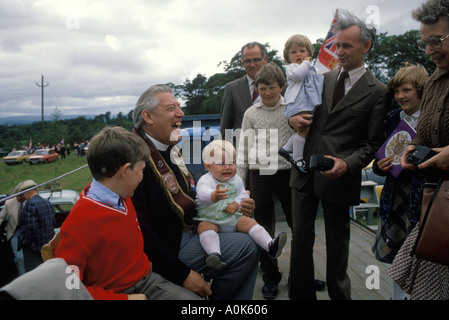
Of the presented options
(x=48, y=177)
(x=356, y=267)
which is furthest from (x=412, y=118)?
(x=48, y=177)

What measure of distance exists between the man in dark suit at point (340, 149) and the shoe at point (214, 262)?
3.15 feet

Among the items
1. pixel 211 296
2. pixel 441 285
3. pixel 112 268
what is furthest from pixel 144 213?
pixel 441 285

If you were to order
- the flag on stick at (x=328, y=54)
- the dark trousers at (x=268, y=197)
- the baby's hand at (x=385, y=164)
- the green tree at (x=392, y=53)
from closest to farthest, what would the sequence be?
the baby's hand at (x=385, y=164), the dark trousers at (x=268, y=197), the flag on stick at (x=328, y=54), the green tree at (x=392, y=53)

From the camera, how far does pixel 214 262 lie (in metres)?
1.81

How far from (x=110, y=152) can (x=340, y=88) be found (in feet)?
5.61

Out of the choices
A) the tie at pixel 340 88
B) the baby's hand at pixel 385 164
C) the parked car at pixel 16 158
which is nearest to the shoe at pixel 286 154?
the tie at pixel 340 88

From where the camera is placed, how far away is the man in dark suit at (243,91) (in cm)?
343

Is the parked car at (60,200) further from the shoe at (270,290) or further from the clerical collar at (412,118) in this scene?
the clerical collar at (412,118)

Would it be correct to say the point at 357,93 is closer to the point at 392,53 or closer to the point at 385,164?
the point at 385,164

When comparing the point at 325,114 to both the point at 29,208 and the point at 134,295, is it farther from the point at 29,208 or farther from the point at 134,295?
the point at 29,208

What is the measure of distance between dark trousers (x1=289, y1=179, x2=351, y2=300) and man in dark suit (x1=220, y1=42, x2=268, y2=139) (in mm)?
1227

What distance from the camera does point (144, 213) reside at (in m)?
1.83

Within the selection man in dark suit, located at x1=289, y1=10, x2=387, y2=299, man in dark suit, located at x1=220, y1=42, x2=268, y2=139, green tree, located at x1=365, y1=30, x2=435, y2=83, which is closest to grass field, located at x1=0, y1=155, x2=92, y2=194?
man in dark suit, located at x1=220, y1=42, x2=268, y2=139

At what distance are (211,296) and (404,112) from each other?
1.84 meters
